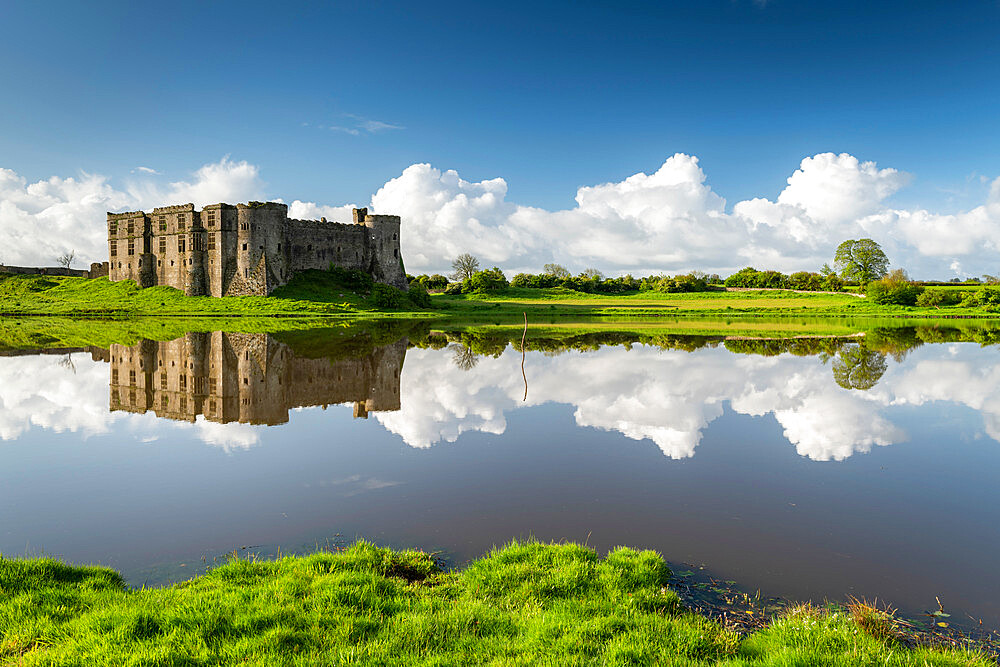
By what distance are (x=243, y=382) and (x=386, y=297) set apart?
5749 centimetres

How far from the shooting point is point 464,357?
28078 mm

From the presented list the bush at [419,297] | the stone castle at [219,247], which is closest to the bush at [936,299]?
the bush at [419,297]

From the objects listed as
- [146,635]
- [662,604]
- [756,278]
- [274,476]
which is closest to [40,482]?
[274,476]

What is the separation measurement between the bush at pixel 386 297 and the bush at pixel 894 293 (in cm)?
7541

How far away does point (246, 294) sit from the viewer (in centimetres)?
7331

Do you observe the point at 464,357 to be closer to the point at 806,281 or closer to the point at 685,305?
the point at 685,305

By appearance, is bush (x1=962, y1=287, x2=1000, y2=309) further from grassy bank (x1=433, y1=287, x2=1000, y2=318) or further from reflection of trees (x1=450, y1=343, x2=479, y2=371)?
reflection of trees (x1=450, y1=343, x2=479, y2=371)

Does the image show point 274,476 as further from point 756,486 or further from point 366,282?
point 366,282

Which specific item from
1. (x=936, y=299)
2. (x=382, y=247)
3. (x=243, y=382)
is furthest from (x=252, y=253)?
(x=936, y=299)

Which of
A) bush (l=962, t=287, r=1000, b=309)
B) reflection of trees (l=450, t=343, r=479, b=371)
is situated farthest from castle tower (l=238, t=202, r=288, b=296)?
bush (l=962, t=287, r=1000, b=309)

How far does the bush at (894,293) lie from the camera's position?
8775 centimetres

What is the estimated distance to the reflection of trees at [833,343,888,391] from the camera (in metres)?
20.4

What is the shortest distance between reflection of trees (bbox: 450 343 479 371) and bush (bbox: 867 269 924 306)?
8426 cm

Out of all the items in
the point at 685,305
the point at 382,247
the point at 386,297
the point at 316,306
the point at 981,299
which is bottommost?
the point at 316,306
